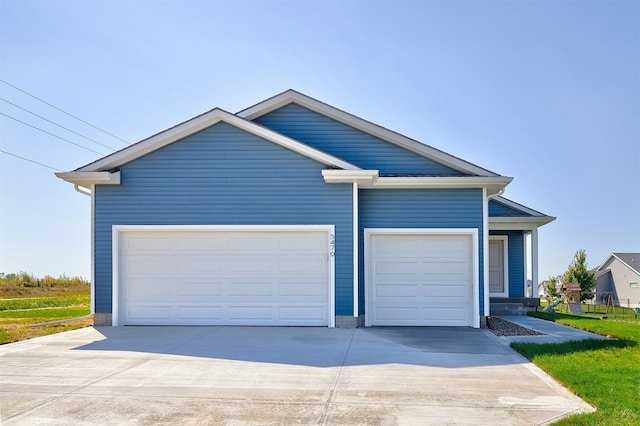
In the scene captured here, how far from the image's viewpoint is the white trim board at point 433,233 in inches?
A: 491

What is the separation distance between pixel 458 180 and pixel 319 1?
5.26 meters

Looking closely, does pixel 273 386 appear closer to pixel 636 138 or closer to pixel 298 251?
pixel 298 251

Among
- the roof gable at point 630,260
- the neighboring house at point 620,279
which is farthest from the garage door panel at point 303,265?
the roof gable at point 630,260

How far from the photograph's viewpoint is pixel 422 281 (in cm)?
1263

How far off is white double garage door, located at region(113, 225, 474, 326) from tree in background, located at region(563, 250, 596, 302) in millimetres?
→ 25789

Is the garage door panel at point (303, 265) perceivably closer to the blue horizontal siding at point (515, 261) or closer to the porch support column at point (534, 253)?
the blue horizontal siding at point (515, 261)

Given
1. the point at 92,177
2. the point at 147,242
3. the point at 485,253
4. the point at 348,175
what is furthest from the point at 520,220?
the point at 92,177

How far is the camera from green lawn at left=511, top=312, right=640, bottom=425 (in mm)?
5488

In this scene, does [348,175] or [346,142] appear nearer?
[348,175]

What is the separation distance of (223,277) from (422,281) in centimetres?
457

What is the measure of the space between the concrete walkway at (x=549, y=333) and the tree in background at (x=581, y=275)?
22.0 m

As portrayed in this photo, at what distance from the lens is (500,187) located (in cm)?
1257

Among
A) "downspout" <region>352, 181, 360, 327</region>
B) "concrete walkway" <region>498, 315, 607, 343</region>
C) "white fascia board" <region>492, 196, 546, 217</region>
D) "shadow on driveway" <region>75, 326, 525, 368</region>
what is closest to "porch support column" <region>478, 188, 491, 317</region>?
"shadow on driveway" <region>75, 326, 525, 368</region>

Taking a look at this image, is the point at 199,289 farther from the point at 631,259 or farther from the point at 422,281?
the point at 631,259
